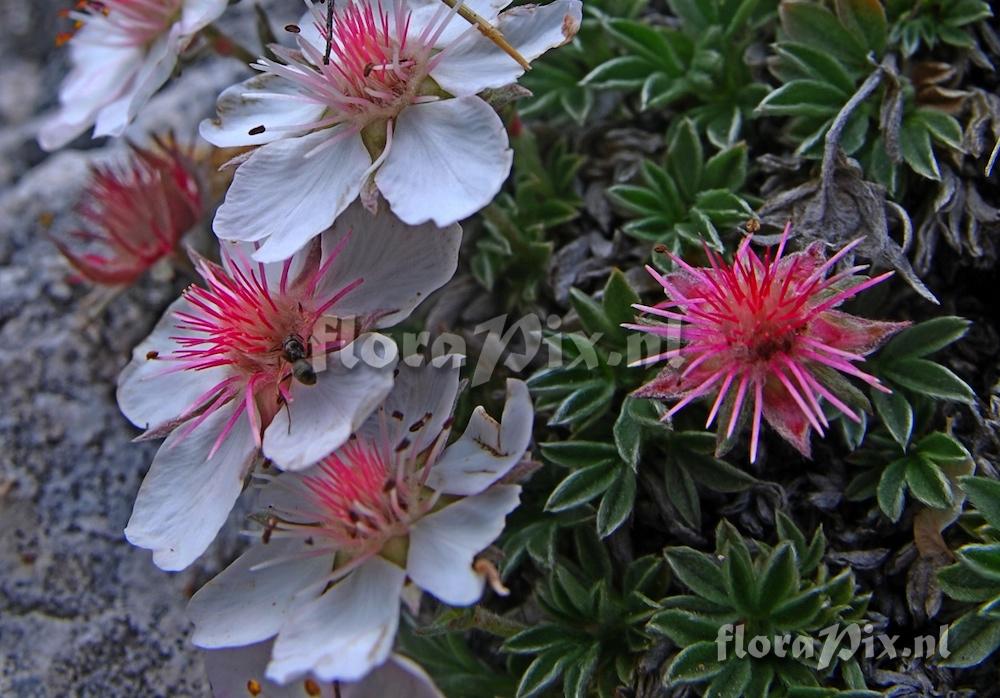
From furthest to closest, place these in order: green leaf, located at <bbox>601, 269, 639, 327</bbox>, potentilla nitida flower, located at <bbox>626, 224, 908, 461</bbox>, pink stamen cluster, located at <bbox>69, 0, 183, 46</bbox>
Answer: pink stamen cluster, located at <bbox>69, 0, 183, 46</bbox>
green leaf, located at <bbox>601, 269, 639, 327</bbox>
potentilla nitida flower, located at <bbox>626, 224, 908, 461</bbox>

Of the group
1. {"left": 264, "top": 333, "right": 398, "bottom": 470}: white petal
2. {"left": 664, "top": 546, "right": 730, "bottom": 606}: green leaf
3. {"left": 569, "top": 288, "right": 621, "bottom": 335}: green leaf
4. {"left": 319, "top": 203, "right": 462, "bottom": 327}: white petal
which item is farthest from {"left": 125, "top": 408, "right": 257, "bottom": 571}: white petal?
{"left": 664, "top": 546, "right": 730, "bottom": 606}: green leaf

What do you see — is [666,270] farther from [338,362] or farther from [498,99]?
[338,362]

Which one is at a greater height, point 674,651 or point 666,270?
point 666,270

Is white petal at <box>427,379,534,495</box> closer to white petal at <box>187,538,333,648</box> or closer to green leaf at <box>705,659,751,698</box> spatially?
white petal at <box>187,538,333,648</box>

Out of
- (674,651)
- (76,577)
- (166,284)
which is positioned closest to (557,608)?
(674,651)

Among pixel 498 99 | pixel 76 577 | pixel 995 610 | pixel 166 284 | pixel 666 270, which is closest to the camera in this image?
pixel 995 610

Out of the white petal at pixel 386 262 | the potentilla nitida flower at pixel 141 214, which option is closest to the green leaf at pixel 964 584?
the white petal at pixel 386 262
